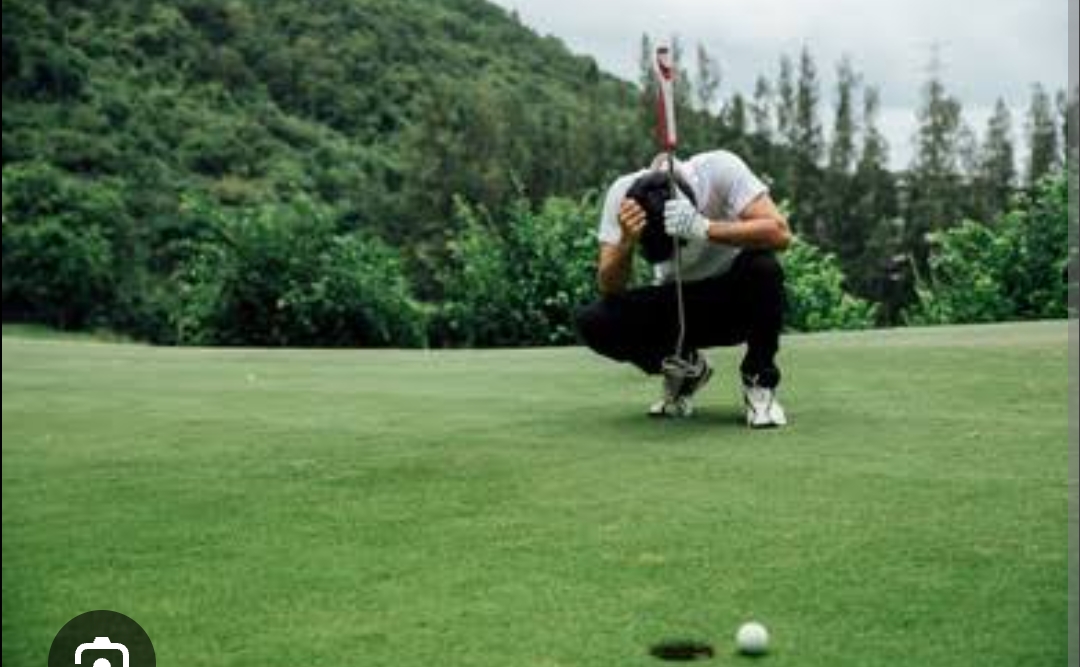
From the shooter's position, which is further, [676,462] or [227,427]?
[227,427]

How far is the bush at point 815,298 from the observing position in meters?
15.6

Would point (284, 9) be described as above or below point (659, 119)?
above

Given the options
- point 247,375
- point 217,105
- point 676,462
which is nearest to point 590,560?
point 676,462

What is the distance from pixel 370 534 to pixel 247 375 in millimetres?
4602

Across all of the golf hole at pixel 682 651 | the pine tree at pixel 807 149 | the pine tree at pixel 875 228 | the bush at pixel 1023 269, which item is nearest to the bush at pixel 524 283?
the bush at pixel 1023 269

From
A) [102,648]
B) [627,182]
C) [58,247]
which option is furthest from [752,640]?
[58,247]

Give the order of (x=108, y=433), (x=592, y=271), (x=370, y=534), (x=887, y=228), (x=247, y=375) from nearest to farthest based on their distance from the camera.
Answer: (x=370, y=534), (x=108, y=433), (x=247, y=375), (x=592, y=271), (x=887, y=228)

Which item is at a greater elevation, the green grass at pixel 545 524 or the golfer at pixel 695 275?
the golfer at pixel 695 275

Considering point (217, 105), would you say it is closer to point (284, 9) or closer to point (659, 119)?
point (284, 9)

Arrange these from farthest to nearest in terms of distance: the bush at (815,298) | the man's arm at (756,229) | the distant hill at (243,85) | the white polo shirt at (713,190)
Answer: the distant hill at (243,85)
the bush at (815,298)
the white polo shirt at (713,190)
the man's arm at (756,229)

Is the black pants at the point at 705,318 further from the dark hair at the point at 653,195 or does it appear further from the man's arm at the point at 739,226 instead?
the dark hair at the point at 653,195

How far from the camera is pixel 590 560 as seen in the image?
3.47 m

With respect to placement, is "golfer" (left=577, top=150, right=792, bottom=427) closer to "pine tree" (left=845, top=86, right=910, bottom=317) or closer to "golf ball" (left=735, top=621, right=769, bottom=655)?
"golf ball" (left=735, top=621, right=769, bottom=655)

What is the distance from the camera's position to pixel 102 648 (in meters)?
2.73
